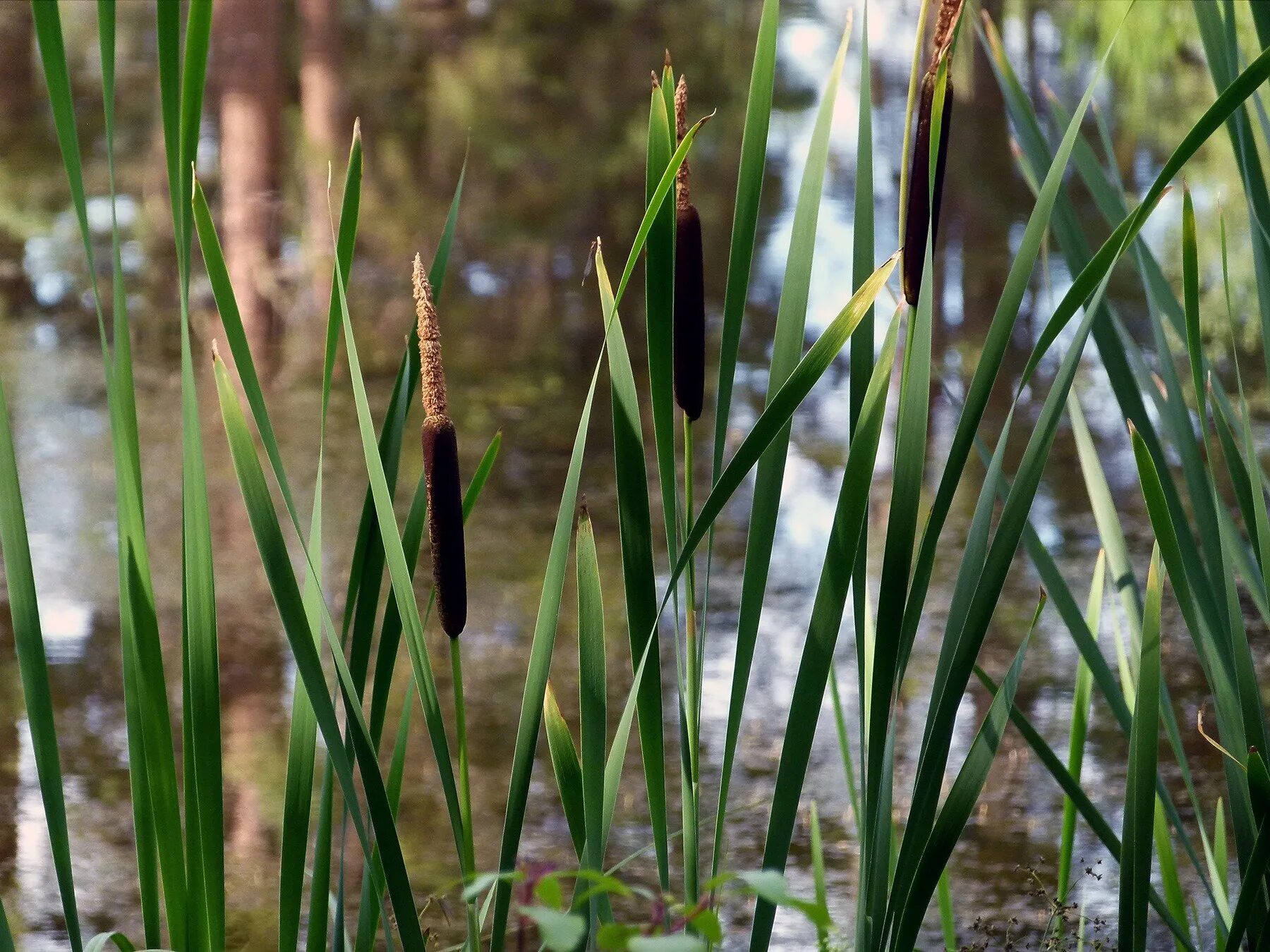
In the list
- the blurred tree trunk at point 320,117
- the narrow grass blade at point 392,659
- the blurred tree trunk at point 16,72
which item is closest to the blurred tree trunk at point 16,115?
the blurred tree trunk at point 16,72

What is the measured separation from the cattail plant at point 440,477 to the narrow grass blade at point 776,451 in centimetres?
18

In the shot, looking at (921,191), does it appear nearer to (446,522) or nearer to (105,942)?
(446,522)

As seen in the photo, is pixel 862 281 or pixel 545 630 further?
pixel 862 281

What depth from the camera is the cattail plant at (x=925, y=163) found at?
781mm

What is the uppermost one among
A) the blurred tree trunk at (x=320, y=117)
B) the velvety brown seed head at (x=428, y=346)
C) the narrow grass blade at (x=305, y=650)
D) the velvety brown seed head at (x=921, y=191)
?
the blurred tree trunk at (x=320, y=117)

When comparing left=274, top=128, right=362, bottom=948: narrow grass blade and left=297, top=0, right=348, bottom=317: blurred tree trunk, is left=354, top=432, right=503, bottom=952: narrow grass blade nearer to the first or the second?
left=274, top=128, right=362, bottom=948: narrow grass blade

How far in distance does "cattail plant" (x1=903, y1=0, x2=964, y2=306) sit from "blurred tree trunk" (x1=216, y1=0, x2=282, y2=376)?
3.77 m

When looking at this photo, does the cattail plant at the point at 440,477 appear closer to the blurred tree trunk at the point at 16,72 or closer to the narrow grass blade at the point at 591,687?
the narrow grass blade at the point at 591,687

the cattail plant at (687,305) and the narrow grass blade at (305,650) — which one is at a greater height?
the cattail plant at (687,305)

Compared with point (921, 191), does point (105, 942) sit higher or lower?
lower

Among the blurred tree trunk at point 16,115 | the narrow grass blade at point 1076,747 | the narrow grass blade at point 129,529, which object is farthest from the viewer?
the blurred tree trunk at point 16,115

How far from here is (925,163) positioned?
0.81 m

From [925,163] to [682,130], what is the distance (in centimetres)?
17

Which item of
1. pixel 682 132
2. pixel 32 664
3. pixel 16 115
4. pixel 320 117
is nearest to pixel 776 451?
pixel 682 132
